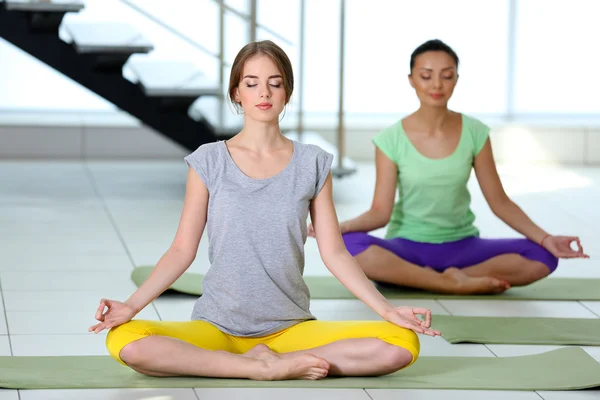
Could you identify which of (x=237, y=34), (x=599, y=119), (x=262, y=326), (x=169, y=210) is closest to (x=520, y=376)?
(x=262, y=326)

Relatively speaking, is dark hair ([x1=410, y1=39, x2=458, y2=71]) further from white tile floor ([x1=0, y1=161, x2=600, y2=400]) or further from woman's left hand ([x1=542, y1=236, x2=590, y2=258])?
white tile floor ([x1=0, y1=161, x2=600, y2=400])

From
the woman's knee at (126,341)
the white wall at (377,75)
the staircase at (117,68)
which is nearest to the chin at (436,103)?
the woman's knee at (126,341)

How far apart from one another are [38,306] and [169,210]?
2089mm

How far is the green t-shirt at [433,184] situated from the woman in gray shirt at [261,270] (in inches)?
41.6

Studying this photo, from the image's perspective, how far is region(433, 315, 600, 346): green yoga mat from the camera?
3.23 metres

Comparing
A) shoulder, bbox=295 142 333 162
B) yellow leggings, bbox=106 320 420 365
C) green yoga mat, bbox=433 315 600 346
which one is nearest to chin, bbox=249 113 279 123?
shoulder, bbox=295 142 333 162

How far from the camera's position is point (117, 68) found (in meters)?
5.99

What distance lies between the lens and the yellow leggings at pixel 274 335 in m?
2.66

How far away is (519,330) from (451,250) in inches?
24.6

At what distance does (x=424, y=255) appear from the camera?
12.8 ft

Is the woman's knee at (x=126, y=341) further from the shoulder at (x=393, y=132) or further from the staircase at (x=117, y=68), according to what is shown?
the staircase at (x=117, y=68)

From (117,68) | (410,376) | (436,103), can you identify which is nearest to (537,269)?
(436,103)

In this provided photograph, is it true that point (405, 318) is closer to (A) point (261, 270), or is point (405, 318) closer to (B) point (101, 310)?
(A) point (261, 270)

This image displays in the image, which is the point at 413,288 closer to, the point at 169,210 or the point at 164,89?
the point at 169,210
